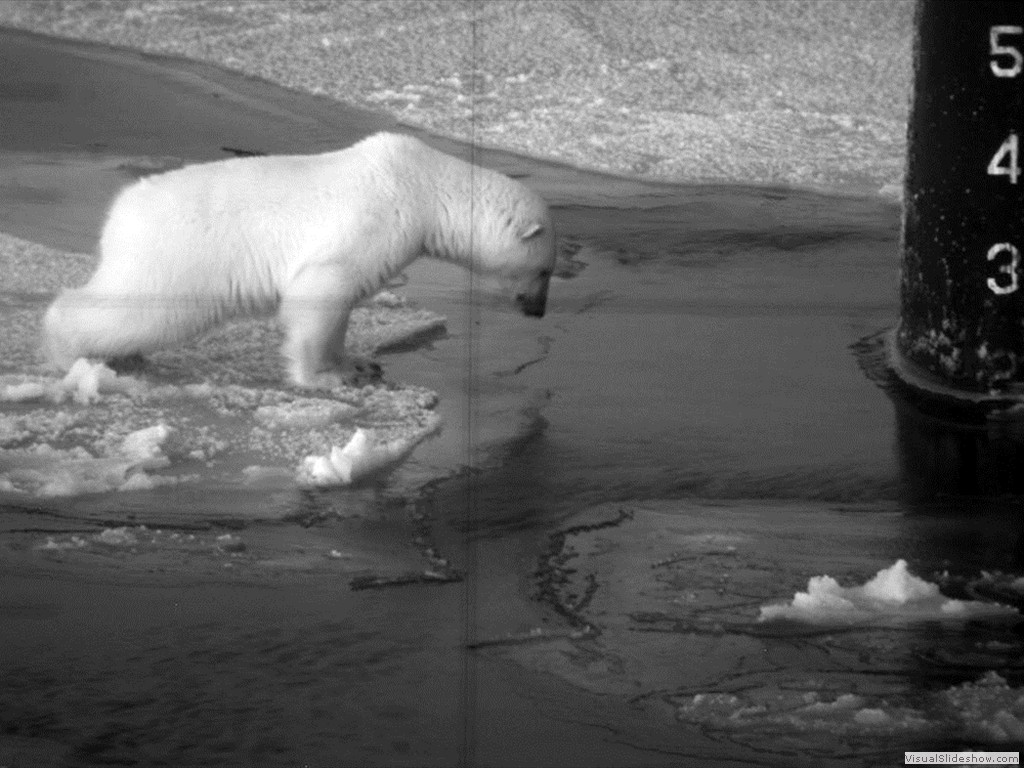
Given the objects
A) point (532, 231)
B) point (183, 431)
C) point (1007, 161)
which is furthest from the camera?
point (532, 231)

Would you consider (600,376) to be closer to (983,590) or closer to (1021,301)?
(1021,301)

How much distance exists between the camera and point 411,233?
3600 mm

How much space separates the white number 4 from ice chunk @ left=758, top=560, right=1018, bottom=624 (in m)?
1.03

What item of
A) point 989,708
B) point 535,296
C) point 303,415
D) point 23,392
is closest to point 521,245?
point 535,296

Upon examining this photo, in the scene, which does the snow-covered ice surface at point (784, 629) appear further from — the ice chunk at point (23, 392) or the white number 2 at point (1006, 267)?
the ice chunk at point (23, 392)

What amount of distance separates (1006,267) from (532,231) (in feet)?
3.17

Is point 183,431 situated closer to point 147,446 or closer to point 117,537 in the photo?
point 147,446

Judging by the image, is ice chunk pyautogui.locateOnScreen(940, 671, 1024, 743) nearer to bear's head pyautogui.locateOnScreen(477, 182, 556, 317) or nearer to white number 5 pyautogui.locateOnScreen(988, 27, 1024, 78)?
white number 5 pyautogui.locateOnScreen(988, 27, 1024, 78)

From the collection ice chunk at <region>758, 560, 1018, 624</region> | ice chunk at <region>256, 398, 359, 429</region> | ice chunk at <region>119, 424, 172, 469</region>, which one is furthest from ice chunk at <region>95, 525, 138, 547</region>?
ice chunk at <region>758, 560, 1018, 624</region>

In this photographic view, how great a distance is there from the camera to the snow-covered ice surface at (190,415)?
9.80ft

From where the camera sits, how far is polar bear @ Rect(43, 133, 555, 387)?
138 inches

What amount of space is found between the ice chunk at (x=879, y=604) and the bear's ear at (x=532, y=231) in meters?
1.33

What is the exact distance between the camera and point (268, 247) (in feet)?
11.6

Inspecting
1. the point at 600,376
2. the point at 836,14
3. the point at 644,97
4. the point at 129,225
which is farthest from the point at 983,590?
the point at 836,14
